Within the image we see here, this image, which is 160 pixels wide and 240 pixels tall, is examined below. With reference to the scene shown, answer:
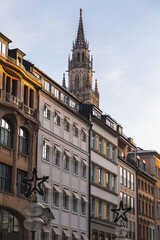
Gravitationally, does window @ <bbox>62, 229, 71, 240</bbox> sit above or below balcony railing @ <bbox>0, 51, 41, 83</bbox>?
below

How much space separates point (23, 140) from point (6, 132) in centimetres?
287

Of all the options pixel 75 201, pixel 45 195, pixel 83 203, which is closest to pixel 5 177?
pixel 45 195

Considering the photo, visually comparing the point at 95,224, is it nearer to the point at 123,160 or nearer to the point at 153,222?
the point at 123,160

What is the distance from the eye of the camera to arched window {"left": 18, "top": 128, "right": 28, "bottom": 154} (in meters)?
46.2

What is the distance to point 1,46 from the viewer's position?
1785 inches

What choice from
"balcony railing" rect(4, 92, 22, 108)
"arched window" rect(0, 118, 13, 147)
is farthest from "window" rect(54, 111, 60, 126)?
"arched window" rect(0, 118, 13, 147)

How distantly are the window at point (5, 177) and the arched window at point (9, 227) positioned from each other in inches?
71.5

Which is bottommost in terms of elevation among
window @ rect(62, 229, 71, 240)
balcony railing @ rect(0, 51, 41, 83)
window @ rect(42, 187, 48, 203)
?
window @ rect(62, 229, 71, 240)

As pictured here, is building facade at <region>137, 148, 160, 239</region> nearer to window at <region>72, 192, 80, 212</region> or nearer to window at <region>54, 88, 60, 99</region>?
window at <region>72, 192, 80, 212</region>

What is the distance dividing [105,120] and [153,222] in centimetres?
2737

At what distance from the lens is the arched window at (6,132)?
43.7 meters

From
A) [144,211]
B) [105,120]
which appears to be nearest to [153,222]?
[144,211]

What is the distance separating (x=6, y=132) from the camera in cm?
4441

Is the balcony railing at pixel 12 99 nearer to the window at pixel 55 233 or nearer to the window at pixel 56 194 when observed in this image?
the window at pixel 56 194
